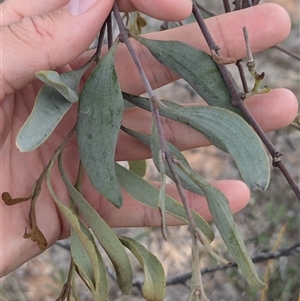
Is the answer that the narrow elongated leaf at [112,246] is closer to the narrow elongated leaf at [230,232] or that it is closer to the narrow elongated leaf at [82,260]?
the narrow elongated leaf at [82,260]

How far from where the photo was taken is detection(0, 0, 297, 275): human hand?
81 centimetres

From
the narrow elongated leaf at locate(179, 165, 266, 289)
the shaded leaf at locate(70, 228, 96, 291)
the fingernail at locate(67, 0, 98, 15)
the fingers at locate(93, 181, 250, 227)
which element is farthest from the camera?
the fingers at locate(93, 181, 250, 227)

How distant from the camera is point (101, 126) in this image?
709 mm

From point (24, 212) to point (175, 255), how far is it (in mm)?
960

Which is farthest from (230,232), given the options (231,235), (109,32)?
(109,32)

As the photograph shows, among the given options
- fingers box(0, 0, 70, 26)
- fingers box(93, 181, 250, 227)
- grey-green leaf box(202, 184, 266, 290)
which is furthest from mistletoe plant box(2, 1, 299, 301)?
fingers box(93, 181, 250, 227)

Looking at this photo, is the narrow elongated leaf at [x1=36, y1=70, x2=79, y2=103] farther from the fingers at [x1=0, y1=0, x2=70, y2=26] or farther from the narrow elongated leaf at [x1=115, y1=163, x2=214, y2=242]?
the fingers at [x1=0, y1=0, x2=70, y2=26]

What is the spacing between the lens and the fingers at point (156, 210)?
106 centimetres

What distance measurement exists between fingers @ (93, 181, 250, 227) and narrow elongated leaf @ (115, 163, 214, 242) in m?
0.28

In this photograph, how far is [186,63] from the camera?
74 cm

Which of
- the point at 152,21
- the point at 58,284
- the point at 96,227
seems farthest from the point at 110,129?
the point at 152,21

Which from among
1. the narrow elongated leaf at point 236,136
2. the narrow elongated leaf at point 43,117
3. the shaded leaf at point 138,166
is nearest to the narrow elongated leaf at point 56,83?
the narrow elongated leaf at point 43,117

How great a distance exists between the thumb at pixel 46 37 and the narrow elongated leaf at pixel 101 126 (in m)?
0.11

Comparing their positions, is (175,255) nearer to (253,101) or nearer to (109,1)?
(253,101)
